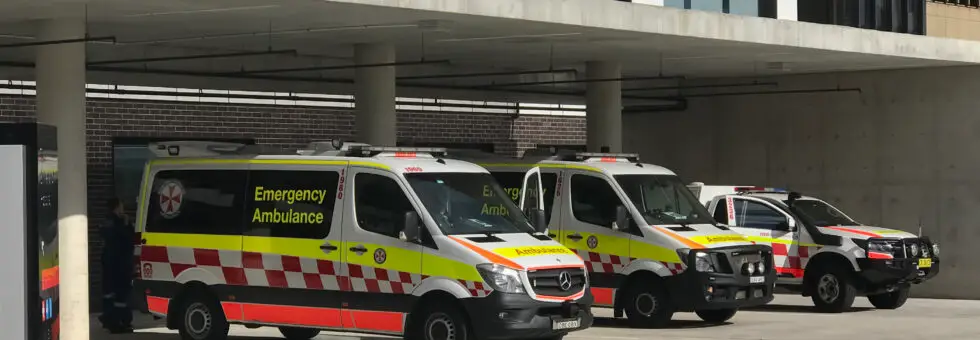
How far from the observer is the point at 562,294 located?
16453mm

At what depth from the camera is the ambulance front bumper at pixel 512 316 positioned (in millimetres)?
15844

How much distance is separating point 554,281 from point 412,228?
1.44m

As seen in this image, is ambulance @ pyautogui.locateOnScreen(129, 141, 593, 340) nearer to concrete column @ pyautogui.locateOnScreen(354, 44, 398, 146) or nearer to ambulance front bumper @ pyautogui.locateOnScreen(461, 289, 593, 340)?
ambulance front bumper @ pyautogui.locateOnScreen(461, 289, 593, 340)

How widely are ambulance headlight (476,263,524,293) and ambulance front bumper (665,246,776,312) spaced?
12.9ft

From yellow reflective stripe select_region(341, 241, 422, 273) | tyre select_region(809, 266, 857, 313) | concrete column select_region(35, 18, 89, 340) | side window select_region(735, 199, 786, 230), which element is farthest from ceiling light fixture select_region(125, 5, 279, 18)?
tyre select_region(809, 266, 857, 313)

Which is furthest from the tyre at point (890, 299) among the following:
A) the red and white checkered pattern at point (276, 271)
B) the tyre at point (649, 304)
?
the red and white checkered pattern at point (276, 271)

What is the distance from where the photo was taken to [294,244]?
17.2 meters

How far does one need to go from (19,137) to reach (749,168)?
1947cm

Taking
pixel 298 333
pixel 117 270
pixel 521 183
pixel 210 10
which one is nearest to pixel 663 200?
pixel 521 183

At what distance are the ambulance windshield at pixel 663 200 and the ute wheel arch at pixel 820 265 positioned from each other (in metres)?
2.94

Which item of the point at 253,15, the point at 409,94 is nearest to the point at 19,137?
the point at 253,15

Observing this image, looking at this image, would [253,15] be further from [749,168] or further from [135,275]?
Answer: [749,168]

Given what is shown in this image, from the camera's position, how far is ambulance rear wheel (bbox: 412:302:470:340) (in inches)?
632

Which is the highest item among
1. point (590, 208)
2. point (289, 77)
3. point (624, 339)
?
point (289, 77)
